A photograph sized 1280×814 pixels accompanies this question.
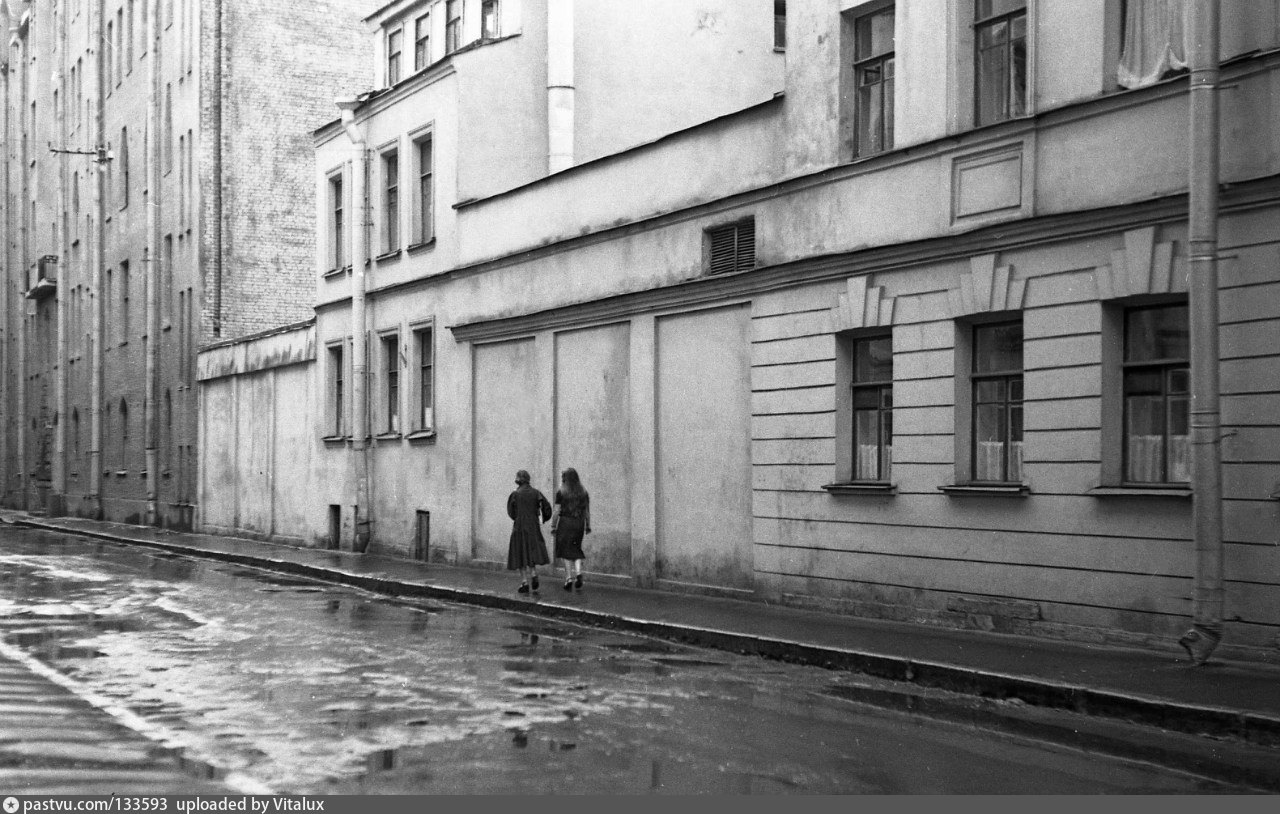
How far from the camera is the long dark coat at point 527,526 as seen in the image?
21047mm

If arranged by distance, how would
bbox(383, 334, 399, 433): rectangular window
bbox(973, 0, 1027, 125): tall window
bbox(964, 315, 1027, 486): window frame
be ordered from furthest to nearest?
bbox(383, 334, 399, 433): rectangular window, bbox(973, 0, 1027, 125): tall window, bbox(964, 315, 1027, 486): window frame

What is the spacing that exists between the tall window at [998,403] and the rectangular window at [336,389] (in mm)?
19522

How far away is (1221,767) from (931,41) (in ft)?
32.2

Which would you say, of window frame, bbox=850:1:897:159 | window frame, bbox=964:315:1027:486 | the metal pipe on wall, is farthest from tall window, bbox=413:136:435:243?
the metal pipe on wall

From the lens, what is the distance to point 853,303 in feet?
58.9

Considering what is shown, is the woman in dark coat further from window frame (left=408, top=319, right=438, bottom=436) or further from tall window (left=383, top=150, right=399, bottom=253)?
tall window (left=383, top=150, right=399, bottom=253)

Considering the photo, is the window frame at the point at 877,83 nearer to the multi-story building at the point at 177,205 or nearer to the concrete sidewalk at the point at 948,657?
the concrete sidewalk at the point at 948,657

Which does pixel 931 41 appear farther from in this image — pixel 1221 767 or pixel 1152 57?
pixel 1221 767

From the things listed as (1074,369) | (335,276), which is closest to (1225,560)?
(1074,369)

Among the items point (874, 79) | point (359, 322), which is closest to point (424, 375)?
point (359, 322)

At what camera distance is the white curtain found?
1432 cm

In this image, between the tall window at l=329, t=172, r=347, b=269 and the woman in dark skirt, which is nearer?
the woman in dark skirt

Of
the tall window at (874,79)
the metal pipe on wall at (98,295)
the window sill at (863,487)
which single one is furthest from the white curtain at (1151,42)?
the metal pipe on wall at (98,295)

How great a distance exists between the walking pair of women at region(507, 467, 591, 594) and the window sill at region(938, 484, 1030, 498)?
233 inches
